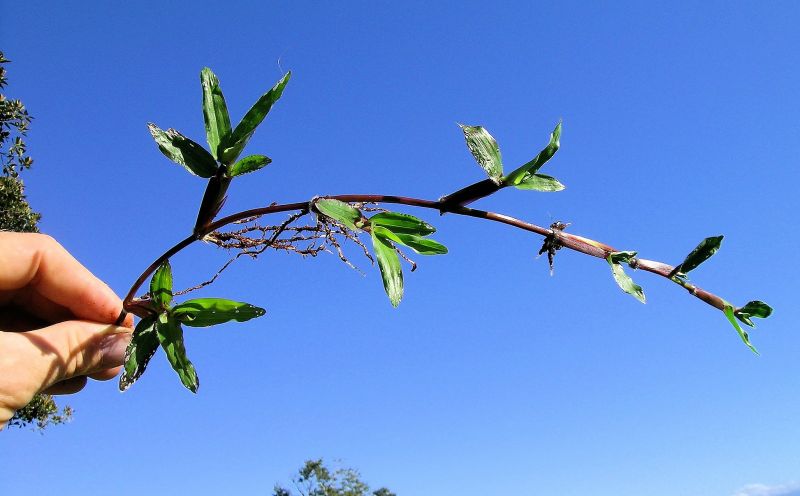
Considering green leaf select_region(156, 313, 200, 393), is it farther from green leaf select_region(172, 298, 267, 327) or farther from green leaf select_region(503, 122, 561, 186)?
green leaf select_region(503, 122, 561, 186)

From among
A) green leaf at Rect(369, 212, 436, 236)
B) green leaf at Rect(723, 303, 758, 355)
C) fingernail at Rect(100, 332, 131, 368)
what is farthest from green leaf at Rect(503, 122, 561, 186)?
fingernail at Rect(100, 332, 131, 368)

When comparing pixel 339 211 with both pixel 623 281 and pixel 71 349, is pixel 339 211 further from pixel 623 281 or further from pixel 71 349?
pixel 71 349

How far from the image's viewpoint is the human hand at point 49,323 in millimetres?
1362

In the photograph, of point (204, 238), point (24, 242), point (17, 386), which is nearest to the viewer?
point (204, 238)

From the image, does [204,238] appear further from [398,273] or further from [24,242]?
[24,242]

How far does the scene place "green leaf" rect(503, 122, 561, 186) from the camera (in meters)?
0.98

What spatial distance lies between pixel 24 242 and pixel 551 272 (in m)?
1.38

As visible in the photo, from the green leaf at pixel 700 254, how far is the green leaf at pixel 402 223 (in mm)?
393

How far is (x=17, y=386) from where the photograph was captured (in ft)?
4.45

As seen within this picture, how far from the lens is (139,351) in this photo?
3.86 feet

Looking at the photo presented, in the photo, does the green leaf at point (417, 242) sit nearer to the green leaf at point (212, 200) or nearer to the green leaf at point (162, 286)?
the green leaf at point (212, 200)

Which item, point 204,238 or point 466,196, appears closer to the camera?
point 466,196

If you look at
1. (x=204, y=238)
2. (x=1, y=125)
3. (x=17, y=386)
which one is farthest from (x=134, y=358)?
(x=1, y=125)

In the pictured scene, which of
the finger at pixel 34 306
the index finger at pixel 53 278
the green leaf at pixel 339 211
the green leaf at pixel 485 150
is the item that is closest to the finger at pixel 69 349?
the index finger at pixel 53 278
